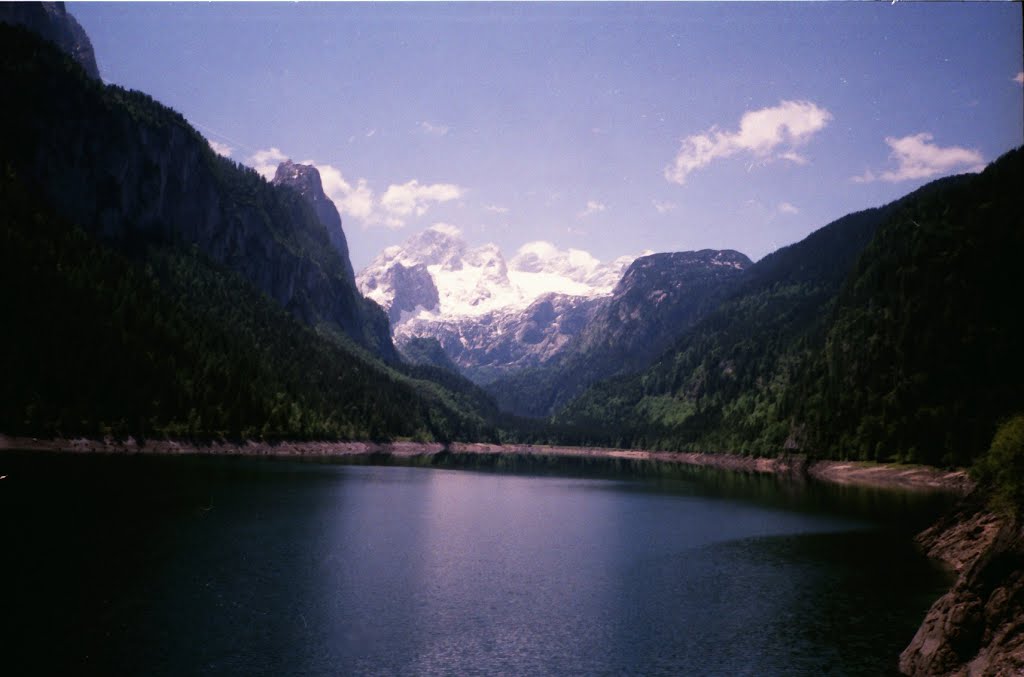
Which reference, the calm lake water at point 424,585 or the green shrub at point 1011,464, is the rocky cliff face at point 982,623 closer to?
the green shrub at point 1011,464

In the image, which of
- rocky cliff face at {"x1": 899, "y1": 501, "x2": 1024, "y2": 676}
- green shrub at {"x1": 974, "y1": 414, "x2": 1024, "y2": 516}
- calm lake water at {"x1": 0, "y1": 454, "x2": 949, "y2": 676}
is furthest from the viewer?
green shrub at {"x1": 974, "y1": 414, "x2": 1024, "y2": 516}

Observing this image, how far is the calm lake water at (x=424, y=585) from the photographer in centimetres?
3903

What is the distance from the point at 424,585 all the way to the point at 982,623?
3665cm

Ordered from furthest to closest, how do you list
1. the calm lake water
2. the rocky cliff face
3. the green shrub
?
the green shrub
the calm lake water
the rocky cliff face

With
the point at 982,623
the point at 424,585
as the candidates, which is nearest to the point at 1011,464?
the point at 982,623

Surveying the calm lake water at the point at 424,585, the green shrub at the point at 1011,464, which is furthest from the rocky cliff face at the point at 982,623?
the calm lake water at the point at 424,585

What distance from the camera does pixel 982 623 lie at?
112 feet

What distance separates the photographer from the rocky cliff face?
104 ft

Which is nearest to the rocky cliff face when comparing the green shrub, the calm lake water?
the green shrub

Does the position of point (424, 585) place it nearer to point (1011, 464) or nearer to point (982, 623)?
point (982, 623)

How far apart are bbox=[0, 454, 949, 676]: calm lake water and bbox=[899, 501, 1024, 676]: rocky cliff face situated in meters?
3.10

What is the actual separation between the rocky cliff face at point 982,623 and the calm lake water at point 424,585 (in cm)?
310

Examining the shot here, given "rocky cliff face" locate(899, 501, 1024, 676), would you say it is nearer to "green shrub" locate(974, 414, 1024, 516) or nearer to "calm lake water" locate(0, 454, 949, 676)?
"green shrub" locate(974, 414, 1024, 516)

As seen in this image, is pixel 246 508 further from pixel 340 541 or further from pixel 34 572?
pixel 34 572
